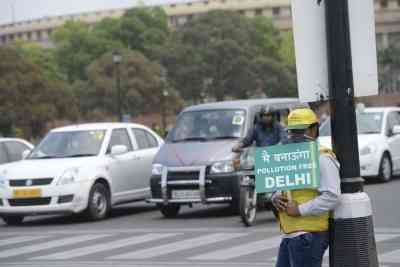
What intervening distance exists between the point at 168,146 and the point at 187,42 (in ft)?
215

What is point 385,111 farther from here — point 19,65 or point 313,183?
point 19,65

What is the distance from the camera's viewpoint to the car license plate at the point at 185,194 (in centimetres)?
1678

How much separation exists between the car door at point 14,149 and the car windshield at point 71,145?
8.85 ft

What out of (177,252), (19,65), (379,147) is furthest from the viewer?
(19,65)

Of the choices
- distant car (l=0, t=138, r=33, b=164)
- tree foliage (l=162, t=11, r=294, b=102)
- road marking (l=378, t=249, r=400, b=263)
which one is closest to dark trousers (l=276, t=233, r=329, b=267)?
road marking (l=378, t=249, r=400, b=263)

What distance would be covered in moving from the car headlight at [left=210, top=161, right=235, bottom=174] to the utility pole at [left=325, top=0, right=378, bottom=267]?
1060cm

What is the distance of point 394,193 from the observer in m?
19.6

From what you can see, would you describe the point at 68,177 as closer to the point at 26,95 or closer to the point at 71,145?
the point at 71,145

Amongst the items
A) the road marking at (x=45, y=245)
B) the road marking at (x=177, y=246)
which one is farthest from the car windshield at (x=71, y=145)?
the road marking at (x=177, y=246)

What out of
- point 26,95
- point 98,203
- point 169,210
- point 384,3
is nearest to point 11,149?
point 98,203

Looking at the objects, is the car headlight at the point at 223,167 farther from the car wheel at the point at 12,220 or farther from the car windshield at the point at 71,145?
the car wheel at the point at 12,220

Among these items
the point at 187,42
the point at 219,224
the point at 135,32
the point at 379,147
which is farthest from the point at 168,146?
the point at 135,32

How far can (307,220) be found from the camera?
20.0 ft

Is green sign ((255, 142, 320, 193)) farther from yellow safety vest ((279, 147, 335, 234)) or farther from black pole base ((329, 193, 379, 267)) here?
black pole base ((329, 193, 379, 267))
